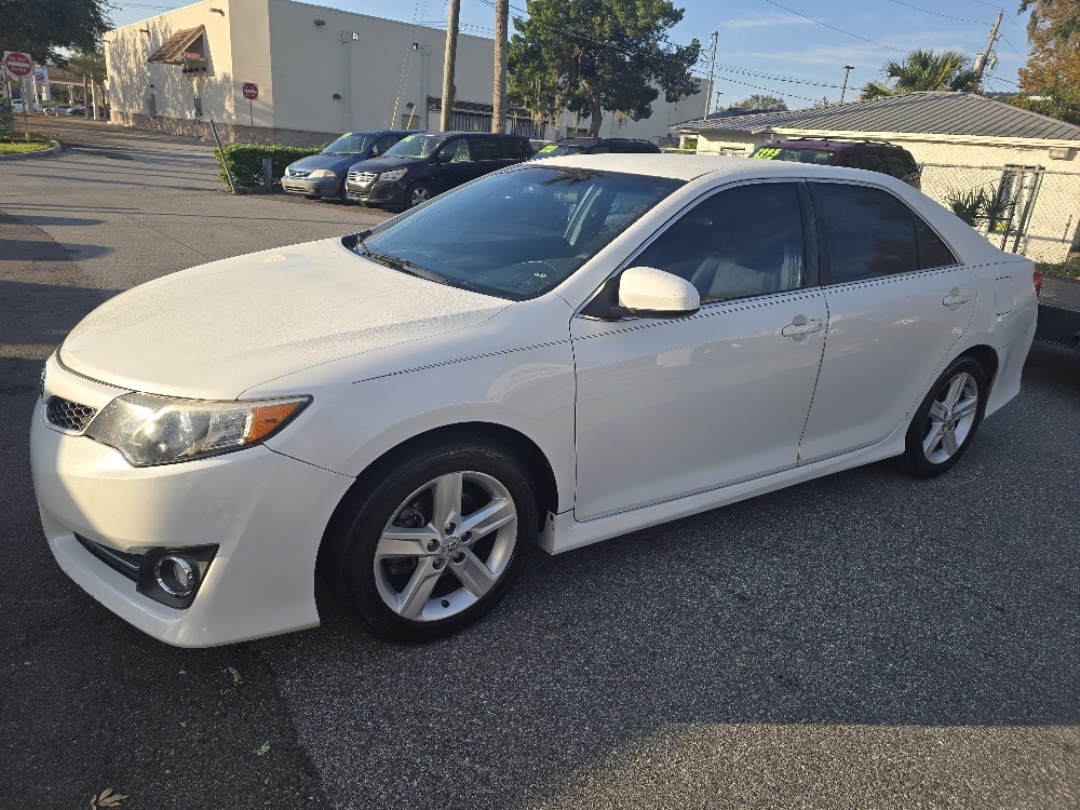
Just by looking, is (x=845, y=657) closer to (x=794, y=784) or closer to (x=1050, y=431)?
(x=794, y=784)

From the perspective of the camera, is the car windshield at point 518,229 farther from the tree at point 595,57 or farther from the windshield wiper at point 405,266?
the tree at point 595,57

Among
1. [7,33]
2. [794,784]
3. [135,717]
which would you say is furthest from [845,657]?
[7,33]

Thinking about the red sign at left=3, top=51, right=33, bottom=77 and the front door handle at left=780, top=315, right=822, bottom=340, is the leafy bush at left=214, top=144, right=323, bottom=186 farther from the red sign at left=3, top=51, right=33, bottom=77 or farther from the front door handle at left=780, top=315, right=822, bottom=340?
the front door handle at left=780, top=315, right=822, bottom=340

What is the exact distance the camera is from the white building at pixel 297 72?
3947 centimetres

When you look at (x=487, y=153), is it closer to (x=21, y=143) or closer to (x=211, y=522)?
(x=211, y=522)

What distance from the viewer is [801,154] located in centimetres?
1130

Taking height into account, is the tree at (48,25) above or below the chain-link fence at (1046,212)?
above

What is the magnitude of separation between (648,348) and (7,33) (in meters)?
46.3

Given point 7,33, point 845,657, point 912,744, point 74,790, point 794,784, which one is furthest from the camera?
point 7,33

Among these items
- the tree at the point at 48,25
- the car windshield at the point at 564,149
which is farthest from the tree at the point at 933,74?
the tree at the point at 48,25

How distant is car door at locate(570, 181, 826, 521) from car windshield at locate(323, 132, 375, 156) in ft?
55.4

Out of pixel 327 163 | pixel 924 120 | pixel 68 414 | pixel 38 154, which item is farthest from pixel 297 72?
pixel 68 414

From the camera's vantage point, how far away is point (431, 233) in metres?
3.57

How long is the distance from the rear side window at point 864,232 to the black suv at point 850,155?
7439 millimetres
